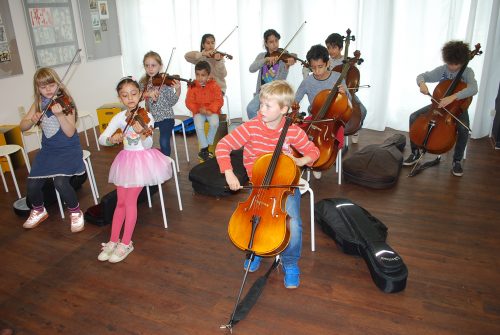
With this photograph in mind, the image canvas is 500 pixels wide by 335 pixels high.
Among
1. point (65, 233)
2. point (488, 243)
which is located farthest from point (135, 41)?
point (488, 243)

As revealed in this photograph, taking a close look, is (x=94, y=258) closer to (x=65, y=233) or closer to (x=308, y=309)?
(x=65, y=233)

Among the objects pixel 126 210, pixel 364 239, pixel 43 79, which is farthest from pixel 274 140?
pixel 43 79

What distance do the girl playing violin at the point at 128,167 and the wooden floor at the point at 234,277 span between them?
125mm

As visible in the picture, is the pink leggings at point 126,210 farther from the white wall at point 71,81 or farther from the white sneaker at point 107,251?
the white wall at point 71,81

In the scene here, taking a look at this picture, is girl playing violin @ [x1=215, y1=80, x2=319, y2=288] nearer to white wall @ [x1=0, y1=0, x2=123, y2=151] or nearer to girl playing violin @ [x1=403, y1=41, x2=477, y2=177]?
girl playing violin @ [x1=403, y1=41, x2=477, y2=177]

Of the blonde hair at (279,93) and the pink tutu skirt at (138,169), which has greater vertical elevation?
the blonde hair at (279,93)

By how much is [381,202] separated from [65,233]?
245 cm

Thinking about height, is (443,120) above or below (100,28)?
below

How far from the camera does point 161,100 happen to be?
3.63 m

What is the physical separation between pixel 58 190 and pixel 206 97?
1.71m

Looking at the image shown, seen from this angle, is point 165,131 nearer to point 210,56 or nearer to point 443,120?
point 210,56

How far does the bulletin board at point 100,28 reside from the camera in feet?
17.6

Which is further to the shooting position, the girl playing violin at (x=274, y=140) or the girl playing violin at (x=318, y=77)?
the girl playing violin at (x=318, y=77)

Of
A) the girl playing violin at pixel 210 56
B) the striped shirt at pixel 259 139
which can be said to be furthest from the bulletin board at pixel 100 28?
the striped shirt at pixel 259 139
